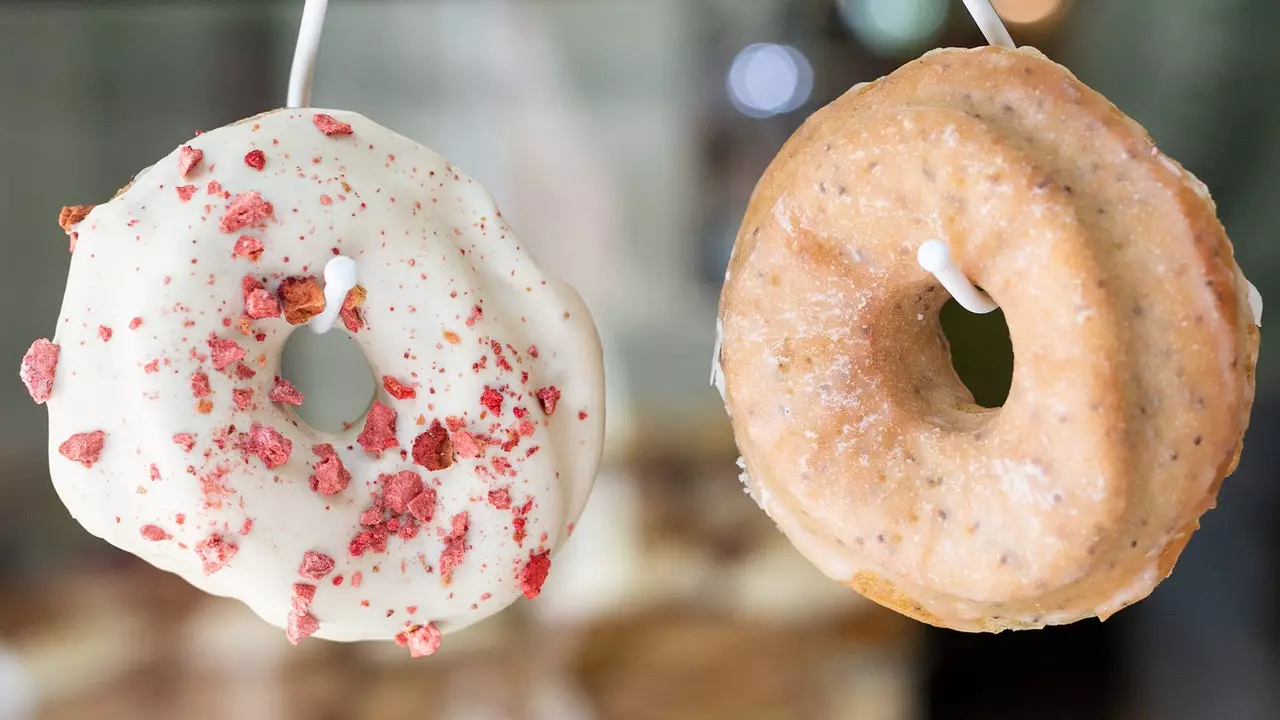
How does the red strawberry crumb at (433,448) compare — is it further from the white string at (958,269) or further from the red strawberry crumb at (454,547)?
the white string at (958,269)

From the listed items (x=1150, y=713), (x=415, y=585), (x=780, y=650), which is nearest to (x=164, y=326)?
(x=415, y=585)

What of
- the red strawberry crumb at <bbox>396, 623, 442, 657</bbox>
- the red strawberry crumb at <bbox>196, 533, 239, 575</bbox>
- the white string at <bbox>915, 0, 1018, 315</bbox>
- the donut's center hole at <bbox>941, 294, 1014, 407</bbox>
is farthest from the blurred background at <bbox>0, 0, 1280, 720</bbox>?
the white string at <bbox>915, 0, 1018, 315</bbox>

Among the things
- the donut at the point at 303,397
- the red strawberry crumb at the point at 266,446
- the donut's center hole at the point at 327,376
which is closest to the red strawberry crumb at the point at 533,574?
the donut at the point at 303,397

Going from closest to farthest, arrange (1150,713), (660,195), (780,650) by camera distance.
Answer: (780,650) < (1150,713) < (660,195)

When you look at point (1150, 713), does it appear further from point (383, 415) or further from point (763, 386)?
point (383, 415)

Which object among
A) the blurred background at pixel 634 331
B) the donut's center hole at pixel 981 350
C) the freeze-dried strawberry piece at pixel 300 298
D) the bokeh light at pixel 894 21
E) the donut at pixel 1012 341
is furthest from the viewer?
the bokeh light at pixel 894 21

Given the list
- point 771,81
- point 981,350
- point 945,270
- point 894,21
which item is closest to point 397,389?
point 945,270
